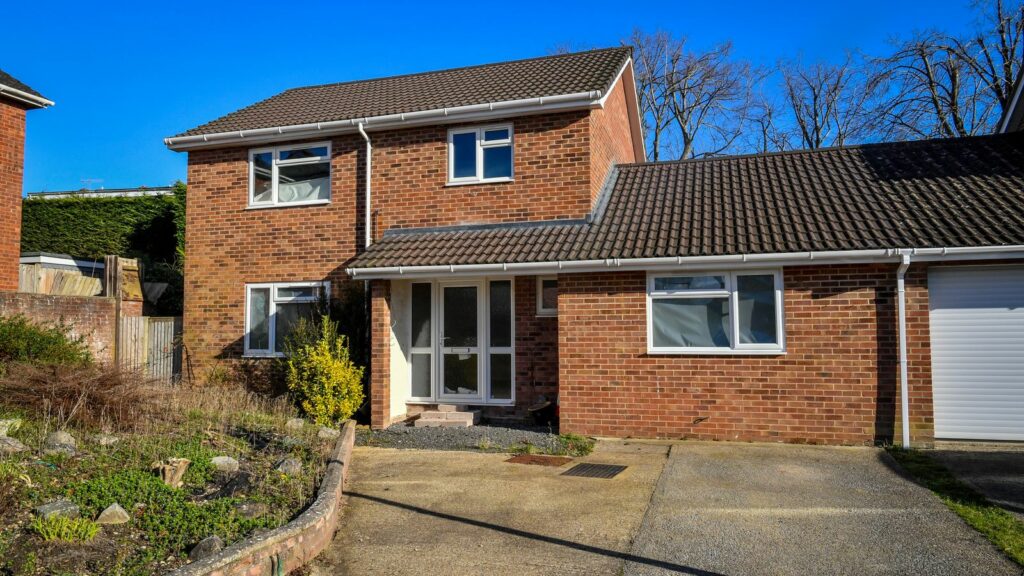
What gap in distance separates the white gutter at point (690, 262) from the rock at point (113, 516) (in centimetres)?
609

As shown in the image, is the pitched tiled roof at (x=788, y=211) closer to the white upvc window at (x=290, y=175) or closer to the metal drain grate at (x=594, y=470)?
the white upvc window at (x=290, y=175)

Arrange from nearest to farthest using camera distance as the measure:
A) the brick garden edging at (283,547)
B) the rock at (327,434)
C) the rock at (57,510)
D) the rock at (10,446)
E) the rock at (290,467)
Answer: the brick garden edging at (283,547)
the rock at (57,510)
the rock at (10,446)
the rock at (290,467)
the rock at (327,434)

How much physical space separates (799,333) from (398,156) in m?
7.21

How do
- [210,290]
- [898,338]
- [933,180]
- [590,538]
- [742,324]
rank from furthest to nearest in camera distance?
[210,290] < [933,180] < [742,324] < [898,338] < [590,538]

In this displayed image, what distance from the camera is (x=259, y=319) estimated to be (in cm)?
1332

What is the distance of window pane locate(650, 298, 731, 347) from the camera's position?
9969mm

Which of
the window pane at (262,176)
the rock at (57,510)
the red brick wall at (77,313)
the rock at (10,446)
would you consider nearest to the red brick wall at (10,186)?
the red brick wall at (77,313)

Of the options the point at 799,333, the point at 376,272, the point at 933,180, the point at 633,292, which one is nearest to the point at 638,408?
the point at 633,292

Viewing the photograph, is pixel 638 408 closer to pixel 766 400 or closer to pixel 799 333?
pixel 766 400

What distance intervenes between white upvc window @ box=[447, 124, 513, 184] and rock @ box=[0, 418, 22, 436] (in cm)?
714

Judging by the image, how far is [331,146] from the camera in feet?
43.3

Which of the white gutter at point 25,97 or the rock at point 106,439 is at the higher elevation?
the white gutter at point 25,97

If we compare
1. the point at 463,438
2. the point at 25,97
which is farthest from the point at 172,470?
the point at 25,97

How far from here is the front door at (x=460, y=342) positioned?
39.3 ft
